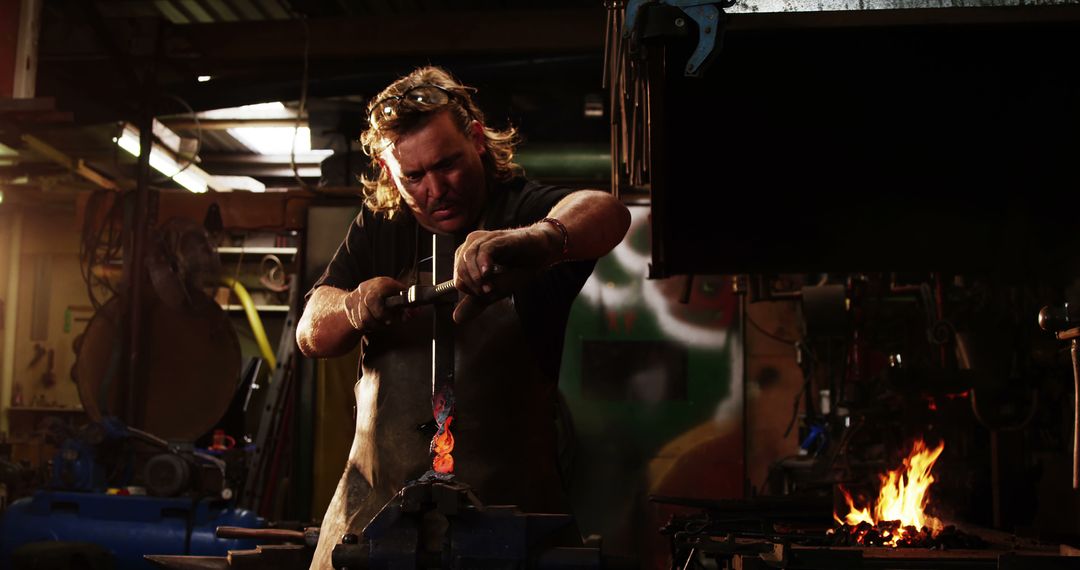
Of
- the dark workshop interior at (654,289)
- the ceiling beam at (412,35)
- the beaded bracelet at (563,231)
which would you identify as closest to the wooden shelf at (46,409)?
the dark workshop interior at (654,289)

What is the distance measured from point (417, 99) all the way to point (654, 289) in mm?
3200

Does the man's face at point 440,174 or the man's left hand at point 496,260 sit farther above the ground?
the man's face at point 440,174

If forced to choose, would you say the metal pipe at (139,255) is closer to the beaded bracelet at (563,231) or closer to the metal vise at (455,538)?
the beaded bracelet at (563,231)

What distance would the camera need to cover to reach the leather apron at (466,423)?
2154 millimetres

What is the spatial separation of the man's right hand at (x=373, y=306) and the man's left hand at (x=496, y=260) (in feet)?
0.96

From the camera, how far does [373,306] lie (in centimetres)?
206

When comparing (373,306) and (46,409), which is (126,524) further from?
(46,409)

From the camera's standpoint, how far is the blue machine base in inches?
165

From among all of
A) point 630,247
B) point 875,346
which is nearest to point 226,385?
point 630,247

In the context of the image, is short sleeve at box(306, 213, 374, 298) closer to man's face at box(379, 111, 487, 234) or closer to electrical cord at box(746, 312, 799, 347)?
man's face at box(379, 111, 487, 234)

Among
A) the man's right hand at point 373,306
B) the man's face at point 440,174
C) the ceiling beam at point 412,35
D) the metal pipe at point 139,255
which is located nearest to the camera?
the man's right hand at point 373,306

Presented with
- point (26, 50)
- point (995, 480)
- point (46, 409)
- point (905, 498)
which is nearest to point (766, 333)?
point (995, 480)

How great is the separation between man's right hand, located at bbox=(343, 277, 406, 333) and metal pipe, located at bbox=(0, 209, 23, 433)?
8.66 m

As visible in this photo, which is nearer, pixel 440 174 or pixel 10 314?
pixel 440 174
